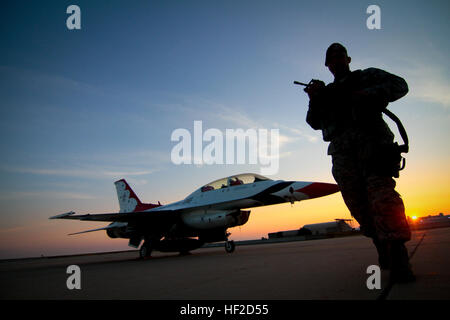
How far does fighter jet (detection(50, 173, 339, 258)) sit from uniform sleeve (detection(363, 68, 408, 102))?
19.1ft

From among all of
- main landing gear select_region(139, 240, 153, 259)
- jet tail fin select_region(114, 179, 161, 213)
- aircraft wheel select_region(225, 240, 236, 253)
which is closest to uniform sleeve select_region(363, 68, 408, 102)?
aircraft wheel select_region(225, 240, 236, 253)

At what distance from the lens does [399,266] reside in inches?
78.4

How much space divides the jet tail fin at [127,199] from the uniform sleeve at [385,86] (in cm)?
1369

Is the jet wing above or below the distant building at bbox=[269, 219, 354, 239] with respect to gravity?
above

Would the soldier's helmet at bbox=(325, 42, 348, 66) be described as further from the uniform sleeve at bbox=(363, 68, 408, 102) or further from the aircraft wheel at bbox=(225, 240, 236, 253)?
the aircraft wheel at bbox=(225, 240, 236, 253)

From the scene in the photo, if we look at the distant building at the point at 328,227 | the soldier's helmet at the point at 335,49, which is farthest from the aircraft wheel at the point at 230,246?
the distant building at the point at 328,227

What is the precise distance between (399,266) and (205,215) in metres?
7.93

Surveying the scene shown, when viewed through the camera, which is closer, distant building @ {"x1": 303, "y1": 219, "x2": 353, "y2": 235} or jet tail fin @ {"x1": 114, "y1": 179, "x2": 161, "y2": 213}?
jet tail fin @ {"x1": 114, "y1": 179, "x2": 161, "y2": 213}

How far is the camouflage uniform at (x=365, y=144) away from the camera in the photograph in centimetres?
218

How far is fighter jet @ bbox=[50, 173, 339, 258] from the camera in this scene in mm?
8762

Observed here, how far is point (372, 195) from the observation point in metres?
2.28

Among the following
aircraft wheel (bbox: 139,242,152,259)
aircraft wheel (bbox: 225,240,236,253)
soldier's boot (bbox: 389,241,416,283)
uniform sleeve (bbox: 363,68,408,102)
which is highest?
uniform sleeve (bbox: 363,68,408,102)

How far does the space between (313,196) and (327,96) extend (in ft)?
18.6
